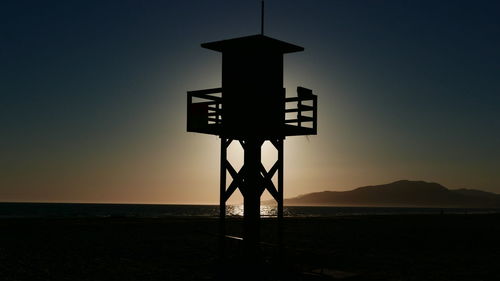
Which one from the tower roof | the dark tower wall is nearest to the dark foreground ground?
the dark tower wall

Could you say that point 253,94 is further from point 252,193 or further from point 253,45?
point 252,193

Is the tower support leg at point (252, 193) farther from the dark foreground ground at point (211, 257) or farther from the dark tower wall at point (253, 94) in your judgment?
the dark foreground ground at point (211, 257)

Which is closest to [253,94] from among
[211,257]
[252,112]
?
[252,112]

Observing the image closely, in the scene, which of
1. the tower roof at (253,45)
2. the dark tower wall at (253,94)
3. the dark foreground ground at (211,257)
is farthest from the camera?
the dark tower wall at (253,94)

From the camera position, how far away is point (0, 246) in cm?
2466

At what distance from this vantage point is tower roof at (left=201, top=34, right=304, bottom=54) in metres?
16.9

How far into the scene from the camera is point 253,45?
1703 cm

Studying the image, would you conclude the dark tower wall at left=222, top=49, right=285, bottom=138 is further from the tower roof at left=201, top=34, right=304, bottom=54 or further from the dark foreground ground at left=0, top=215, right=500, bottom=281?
the dark foreground ground at left=0, top=215, right=500, bottom=281

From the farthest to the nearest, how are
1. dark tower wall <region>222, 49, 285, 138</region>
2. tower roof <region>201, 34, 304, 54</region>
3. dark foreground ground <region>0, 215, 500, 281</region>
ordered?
dark tower wall <region>222, 49, 285, 138</region>, tower roof <region>201, 34, 304, 54</region>, dark foreground ground <region>0, 215, 500, 281</region>

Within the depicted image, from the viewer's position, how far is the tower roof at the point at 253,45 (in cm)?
1691

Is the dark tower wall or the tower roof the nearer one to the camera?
the tower roof

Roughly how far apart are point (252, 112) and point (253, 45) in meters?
2.11

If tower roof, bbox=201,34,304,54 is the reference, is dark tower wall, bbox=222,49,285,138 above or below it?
below

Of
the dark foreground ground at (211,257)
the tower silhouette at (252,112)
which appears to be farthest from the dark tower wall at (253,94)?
the dark foreground ground at (211,257)
